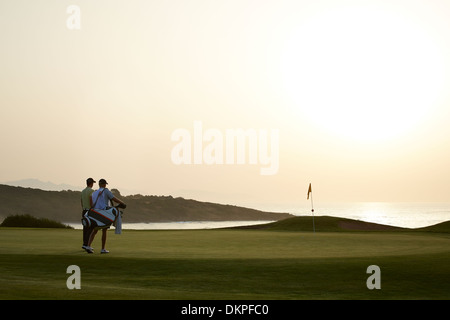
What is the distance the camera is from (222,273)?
48.3 ft

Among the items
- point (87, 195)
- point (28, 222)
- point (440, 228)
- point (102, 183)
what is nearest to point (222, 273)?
point (102, 183)

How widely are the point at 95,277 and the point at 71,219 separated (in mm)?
105116

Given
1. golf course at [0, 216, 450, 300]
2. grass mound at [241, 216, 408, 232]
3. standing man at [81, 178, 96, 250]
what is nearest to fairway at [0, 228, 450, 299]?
golf course at [0, 216, 450, 300]

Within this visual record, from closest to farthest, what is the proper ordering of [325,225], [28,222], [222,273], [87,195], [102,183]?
[222,273] < [102,183] < [87,195] < [325,225] < [28,222]

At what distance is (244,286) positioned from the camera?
13508 millimetres

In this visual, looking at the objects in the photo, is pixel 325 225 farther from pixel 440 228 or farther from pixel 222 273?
pixel 222 273

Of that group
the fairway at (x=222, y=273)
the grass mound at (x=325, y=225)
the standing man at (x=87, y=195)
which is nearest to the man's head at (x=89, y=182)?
the standing man at (x=87, y=195)

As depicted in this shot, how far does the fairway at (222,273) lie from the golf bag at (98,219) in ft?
2.27

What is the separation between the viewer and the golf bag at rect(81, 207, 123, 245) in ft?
59.6

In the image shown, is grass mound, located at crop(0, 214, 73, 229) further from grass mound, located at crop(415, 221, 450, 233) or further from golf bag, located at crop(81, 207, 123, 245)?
golf bag, located at crop(81, 207, 123, 245)

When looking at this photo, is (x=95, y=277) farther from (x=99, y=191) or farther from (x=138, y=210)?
(x=138, y=210)

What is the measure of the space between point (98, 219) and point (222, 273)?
5.35m

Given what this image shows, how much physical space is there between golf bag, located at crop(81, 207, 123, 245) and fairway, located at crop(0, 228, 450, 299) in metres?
0.69
